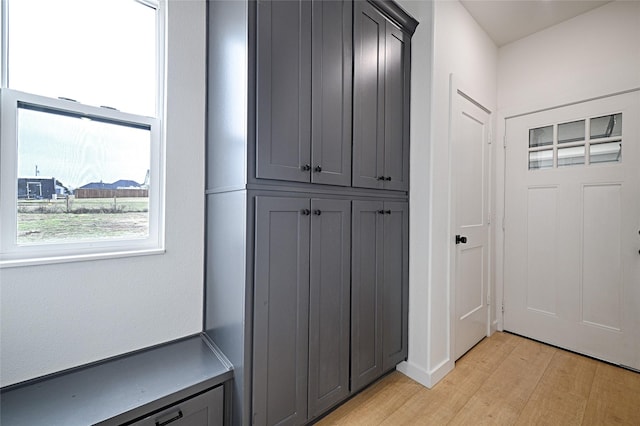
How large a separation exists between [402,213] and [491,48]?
2058 mm

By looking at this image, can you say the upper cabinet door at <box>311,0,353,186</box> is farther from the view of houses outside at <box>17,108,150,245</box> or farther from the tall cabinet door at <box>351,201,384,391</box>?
the view of houses outside at <box>17,108,150,245</box>

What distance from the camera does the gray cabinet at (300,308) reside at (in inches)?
54.1

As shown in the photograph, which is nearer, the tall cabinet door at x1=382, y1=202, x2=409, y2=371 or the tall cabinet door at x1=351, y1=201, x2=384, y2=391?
the tall cabinet door at x1=351, y1=201, x2=384, y2=391

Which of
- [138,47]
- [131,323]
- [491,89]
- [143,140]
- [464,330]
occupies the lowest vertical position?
[464,330]

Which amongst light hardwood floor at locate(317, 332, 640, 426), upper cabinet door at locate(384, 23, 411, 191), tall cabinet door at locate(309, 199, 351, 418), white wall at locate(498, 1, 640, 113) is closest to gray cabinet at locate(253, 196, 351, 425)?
tall cabinet door at locate(309, 199, 351, 418)

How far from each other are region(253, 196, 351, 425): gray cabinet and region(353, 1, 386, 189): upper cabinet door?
32cm

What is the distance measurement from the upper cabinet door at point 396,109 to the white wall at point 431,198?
0.07 meters

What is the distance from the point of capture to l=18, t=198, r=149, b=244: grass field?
131cm

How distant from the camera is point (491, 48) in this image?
2820mm

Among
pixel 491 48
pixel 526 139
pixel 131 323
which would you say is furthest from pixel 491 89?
pixel 131 323

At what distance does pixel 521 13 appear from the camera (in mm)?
2439

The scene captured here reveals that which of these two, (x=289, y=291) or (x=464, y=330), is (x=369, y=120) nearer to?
(x=289, y=291)

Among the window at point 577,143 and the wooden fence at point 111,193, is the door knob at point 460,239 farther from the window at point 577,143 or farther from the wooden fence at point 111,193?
the wooden fence at point 111,193

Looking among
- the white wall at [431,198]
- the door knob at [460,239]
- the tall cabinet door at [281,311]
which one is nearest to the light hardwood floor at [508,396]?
the white wall at [431,198]
